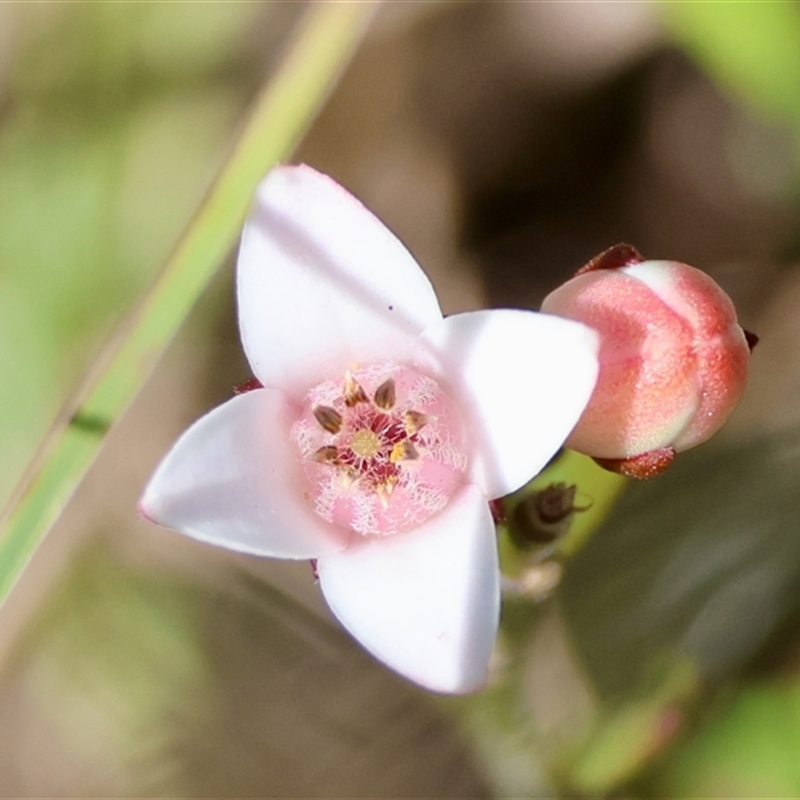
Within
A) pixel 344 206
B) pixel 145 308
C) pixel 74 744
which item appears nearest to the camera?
pixel 344 206

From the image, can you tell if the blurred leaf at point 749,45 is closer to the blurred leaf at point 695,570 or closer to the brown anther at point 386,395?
the blurred leaf at point 695,570

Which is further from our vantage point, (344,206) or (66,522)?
(66,522)

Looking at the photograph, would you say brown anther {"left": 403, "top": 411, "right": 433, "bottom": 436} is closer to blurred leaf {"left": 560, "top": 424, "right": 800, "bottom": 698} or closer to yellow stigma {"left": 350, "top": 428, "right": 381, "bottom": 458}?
yellow stigma {"left": 350, "top": 428, "right": 381, "bottom": 458}

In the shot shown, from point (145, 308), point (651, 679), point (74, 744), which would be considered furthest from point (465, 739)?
point (145, 308)

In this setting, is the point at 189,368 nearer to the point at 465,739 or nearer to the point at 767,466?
the point at 465,739

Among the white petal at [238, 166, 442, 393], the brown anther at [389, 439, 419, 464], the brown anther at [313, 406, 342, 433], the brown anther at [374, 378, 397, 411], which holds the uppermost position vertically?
the white petal at [238, 166, 442, 393]

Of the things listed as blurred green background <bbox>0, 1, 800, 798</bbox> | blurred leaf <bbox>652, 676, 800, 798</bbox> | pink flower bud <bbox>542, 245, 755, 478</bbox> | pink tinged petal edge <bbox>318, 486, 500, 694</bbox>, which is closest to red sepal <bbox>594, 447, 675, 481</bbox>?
pink flower bud <bbox>542, 245, 755, 478</bbox>

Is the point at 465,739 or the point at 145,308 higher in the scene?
the point at 145,308
